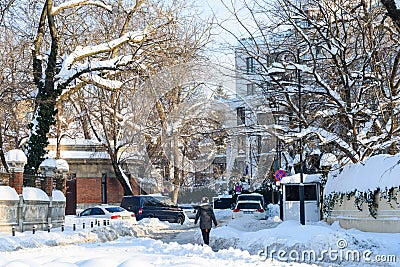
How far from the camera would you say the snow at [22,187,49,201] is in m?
27.6

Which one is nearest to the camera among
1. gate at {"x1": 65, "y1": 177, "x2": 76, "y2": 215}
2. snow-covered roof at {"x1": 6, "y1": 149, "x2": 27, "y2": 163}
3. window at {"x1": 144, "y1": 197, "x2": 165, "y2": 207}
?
snow-covered roof at {"x1": 6, "y1": 149, "x2": 27, "y2": 163}

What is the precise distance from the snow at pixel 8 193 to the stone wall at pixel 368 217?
13.4 m

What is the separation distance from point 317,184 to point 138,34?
11.4 m

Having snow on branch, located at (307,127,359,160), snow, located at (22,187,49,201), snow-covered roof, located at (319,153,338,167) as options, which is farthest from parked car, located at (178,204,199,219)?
snow on branch, located at (307,127,359,160)

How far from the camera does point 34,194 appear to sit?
28438mm

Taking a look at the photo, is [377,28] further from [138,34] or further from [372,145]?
[138,34]

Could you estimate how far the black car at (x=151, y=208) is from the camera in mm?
42219

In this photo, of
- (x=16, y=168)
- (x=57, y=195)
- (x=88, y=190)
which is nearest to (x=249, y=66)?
(x=16, y=168)

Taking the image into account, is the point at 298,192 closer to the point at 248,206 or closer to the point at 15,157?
the point at 248,206

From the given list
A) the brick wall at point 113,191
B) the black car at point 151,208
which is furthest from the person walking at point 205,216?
the brick wall at point 113,191

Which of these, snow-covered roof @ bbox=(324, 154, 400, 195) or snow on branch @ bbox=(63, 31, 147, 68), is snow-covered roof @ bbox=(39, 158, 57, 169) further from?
snow-covered roof @ bbox=(324, 154, 400, 195)

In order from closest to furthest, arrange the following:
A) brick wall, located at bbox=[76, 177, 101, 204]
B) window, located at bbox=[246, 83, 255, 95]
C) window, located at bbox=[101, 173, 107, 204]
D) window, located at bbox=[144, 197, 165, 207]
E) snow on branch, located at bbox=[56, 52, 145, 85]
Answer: snow on branch, located at bbox=[56, 52, 145, 85]
window, located at bbox=[246, 83, 255, 95]
window, located at bbox=[144, 197, 165, 207]
brick wall, located at bbox=[76, 177, 101, 204]
window, located at bbox=[101, 173, 107, 204]

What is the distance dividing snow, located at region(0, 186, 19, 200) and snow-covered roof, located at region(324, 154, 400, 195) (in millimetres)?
13422

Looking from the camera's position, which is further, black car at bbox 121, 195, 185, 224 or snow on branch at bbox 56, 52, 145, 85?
black car at bbox 121, 195, 185, 224
